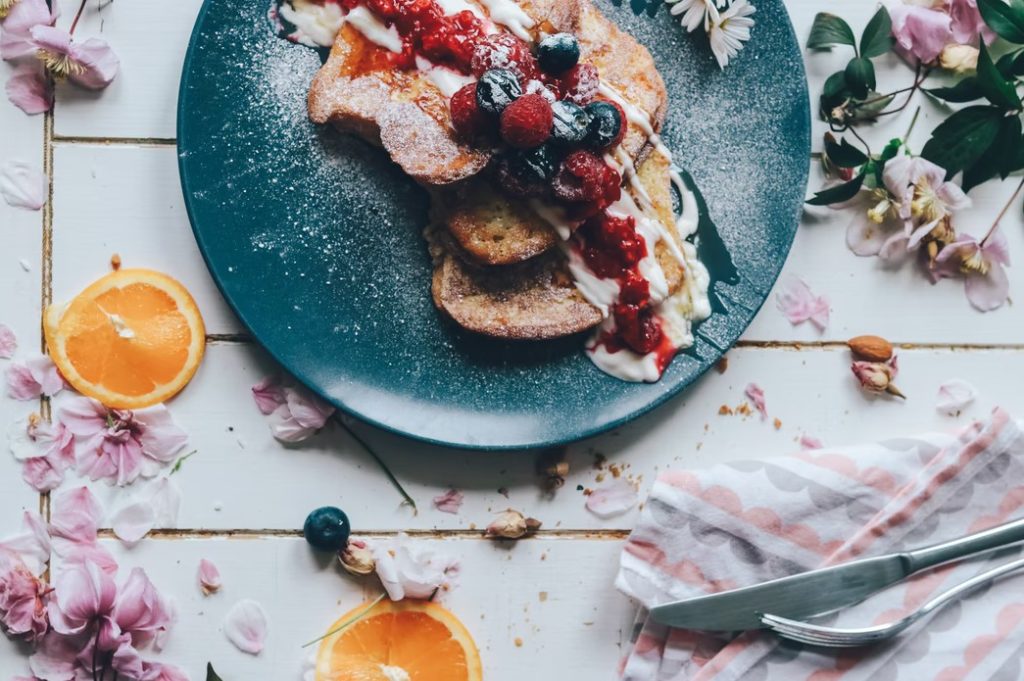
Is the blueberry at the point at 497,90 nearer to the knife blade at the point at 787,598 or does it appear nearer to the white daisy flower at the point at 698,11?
the white daisy flower at the point at 698,11

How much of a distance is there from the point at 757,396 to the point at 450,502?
2.27 ft

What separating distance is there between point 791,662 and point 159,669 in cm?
128

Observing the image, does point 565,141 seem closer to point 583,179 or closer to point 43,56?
point 583,179

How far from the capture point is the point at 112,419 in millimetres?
2010

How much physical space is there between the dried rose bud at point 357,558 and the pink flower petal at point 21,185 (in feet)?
3.09

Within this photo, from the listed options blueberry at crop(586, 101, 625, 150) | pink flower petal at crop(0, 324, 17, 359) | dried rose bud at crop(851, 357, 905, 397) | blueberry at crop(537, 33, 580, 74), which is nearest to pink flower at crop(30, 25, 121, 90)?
pink flower petal at crop(0, 324, 17, 359)

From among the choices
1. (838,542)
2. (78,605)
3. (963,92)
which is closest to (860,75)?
(963,92)

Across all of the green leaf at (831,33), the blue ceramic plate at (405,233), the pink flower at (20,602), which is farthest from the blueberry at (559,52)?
the pink flower at (20,602)

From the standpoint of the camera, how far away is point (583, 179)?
1.82 metres

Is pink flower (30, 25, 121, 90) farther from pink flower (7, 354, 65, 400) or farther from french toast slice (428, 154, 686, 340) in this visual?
french toast slice (428, 154, 686, 340)

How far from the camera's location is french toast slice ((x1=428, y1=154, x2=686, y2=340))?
1973 mm

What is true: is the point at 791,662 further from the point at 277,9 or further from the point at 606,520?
the point at 277,9

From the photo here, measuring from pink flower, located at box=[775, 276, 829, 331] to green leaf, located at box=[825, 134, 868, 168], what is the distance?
10.1 inches

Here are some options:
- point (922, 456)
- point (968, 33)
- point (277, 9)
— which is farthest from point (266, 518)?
point (968, 33)
